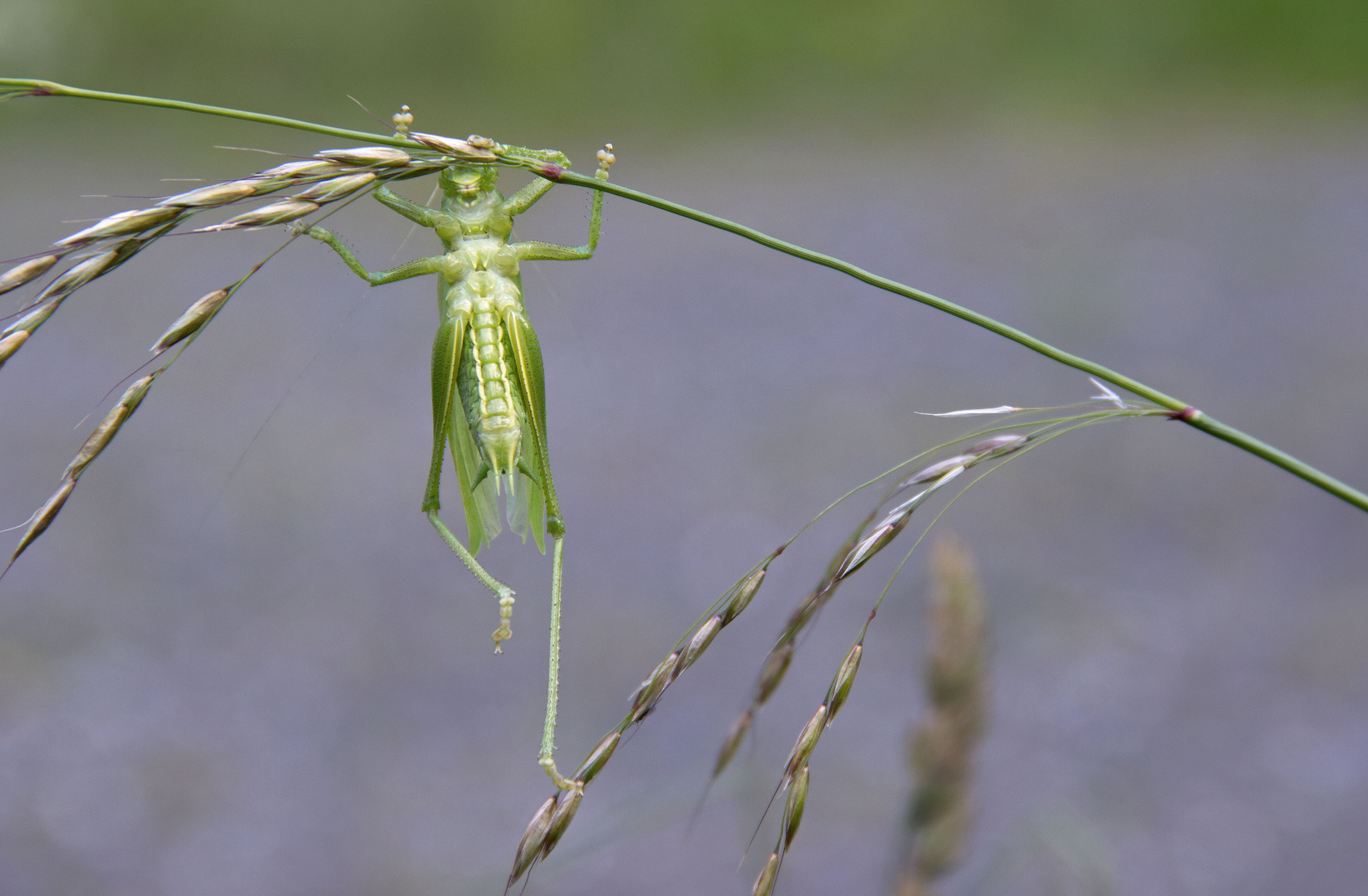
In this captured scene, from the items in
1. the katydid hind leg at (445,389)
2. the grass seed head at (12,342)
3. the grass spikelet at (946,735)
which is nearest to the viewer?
the grass seed head at (12,342)

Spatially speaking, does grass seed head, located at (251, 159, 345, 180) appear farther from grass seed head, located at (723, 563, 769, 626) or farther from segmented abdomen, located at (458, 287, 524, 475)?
grass seed head, located at (723, 563, 769, 626)

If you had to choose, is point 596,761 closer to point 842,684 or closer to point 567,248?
point 842,684

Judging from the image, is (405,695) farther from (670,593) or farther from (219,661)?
(670,593)

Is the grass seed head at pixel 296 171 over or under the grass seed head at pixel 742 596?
over

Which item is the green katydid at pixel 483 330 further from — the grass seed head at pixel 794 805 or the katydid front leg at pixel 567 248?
the grass seed head at pixel 794 805

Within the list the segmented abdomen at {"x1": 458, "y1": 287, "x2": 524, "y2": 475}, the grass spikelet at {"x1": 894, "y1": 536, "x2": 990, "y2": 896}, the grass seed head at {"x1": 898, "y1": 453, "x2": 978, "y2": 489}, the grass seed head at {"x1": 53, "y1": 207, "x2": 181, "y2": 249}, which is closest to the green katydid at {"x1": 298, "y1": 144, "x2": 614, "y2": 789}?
the segmented abdomen at {"x1": 458, "y1": 287, "x2": 524, "y2": 475}

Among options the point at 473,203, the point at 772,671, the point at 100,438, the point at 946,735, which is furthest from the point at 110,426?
the point at 946,735

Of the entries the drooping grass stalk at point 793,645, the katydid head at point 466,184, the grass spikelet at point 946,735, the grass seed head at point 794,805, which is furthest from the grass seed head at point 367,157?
the grass spikelet at point 946,735
